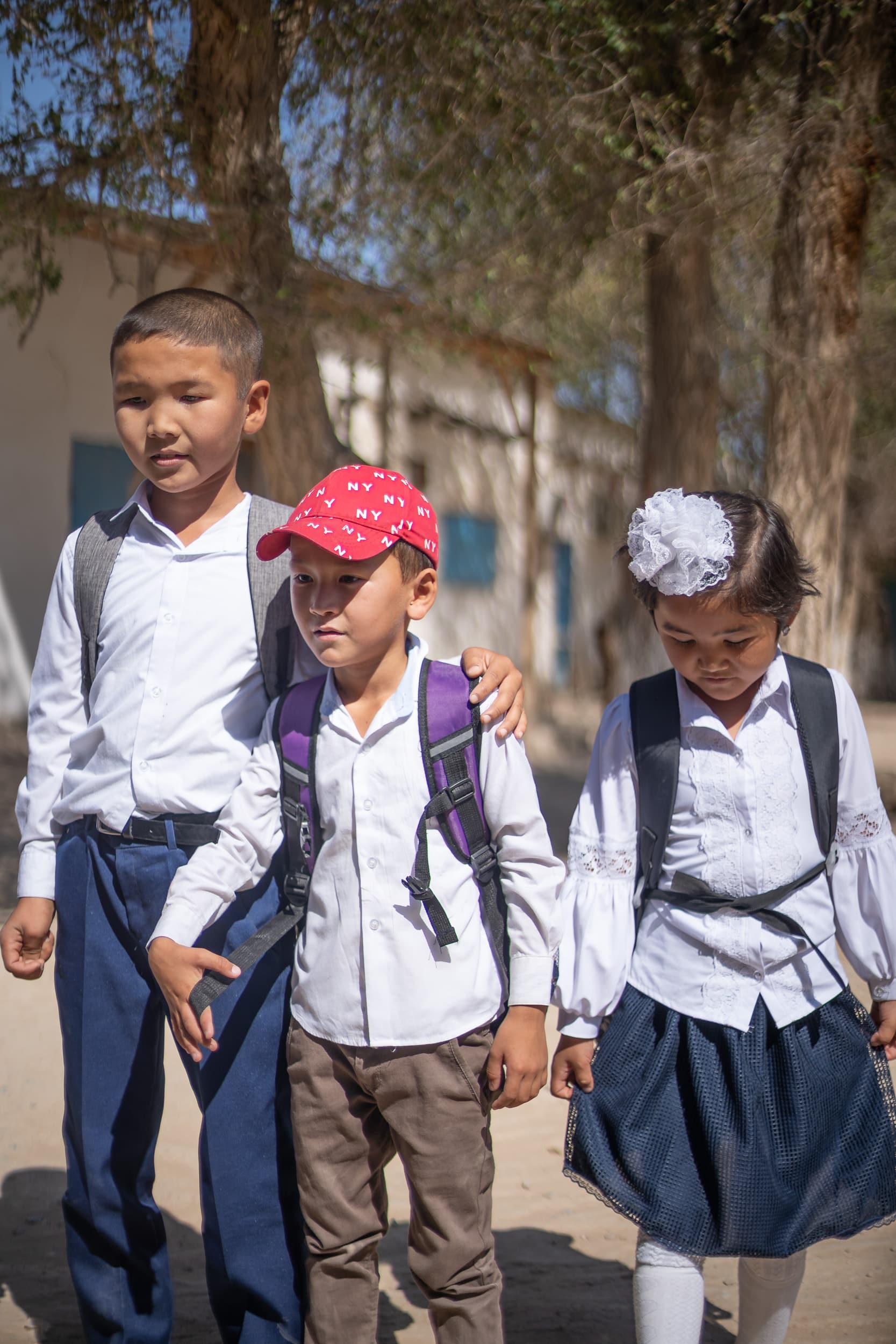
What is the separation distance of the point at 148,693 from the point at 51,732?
0.22m

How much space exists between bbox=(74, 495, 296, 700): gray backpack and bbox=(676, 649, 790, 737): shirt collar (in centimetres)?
69

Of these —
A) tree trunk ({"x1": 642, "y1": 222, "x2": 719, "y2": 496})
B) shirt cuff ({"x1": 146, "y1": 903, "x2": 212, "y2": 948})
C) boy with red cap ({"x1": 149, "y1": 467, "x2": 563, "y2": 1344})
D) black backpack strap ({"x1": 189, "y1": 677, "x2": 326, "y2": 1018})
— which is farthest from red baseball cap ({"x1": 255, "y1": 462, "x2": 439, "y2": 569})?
tree trunk ({"x1": 642, "y1": 222, "x2": 719, "y2": 496})

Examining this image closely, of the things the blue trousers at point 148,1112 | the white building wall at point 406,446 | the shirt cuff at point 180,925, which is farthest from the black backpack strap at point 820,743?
the white building wall at point 406,446

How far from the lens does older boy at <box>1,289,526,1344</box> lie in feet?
6.52

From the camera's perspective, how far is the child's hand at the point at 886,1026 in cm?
209

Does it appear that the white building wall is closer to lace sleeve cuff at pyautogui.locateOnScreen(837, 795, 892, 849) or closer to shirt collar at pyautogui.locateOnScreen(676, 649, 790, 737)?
shirt collar at pyautogui.locateOnScreen(676, 649, 790, 737)

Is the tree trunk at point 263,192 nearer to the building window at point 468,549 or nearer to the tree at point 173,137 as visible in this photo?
the tree at point 173,137

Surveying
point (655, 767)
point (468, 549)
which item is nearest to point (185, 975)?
point (655, 767)

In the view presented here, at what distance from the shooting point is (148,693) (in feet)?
6.68

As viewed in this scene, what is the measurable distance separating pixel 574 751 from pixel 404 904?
9.25 metres

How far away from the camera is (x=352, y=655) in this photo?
1.89 m

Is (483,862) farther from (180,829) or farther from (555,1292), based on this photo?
(555,1292)

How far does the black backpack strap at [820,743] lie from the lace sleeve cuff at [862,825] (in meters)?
0.02

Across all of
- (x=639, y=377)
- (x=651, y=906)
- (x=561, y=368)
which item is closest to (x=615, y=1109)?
(x=651, y=906)
